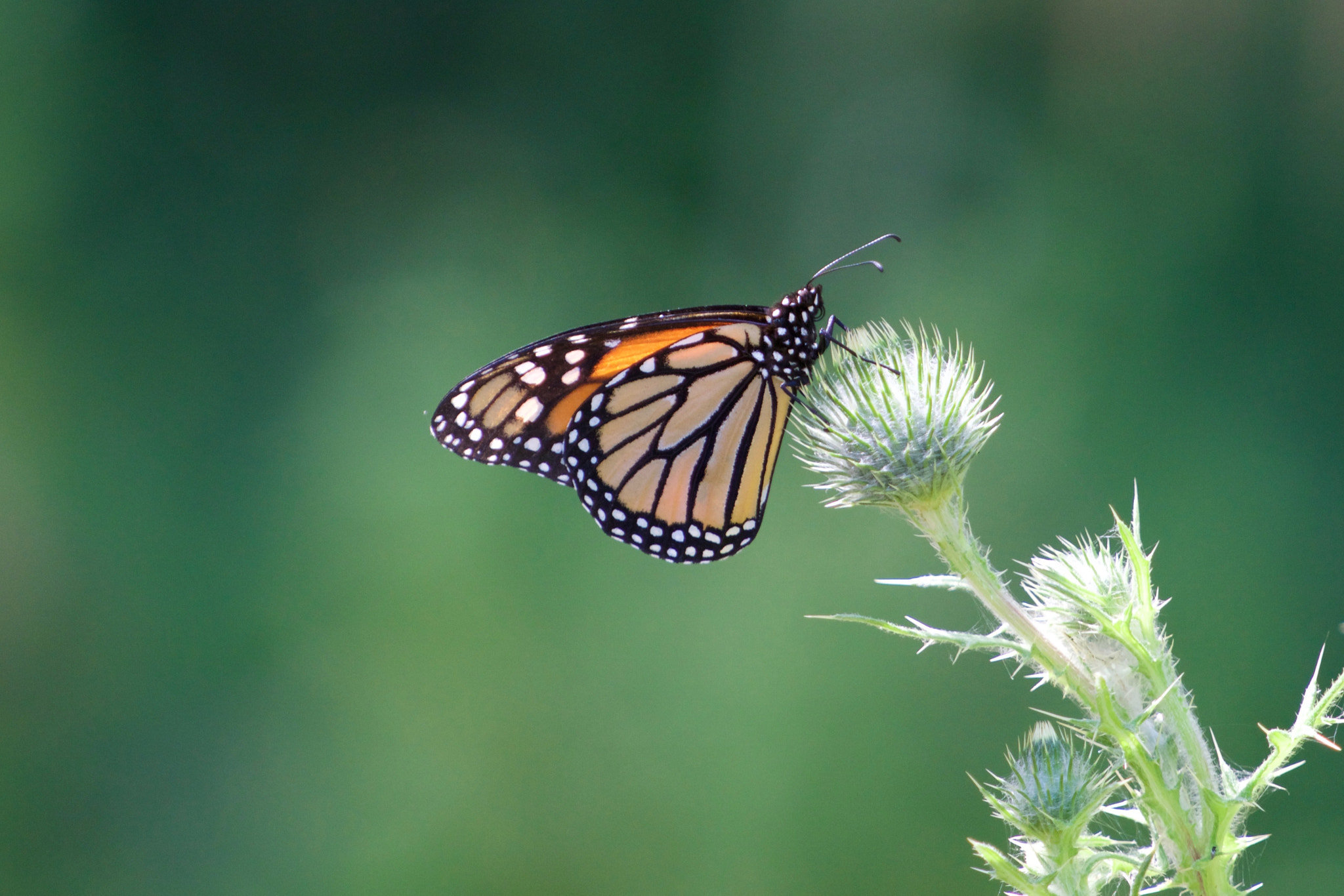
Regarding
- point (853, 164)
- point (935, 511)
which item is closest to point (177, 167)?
point (853, 164)

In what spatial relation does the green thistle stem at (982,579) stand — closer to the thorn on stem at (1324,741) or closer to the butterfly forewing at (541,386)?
the thorn on stem at (1324,741)

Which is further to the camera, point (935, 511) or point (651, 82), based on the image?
point (651, 82)

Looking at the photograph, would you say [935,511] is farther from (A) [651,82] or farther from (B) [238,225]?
(B) [238,225]

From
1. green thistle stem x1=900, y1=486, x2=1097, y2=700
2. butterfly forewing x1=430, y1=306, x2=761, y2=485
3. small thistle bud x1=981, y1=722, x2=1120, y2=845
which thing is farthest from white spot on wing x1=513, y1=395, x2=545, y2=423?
small thistle bud x1=981, y1=722, x2=1120, y2=845

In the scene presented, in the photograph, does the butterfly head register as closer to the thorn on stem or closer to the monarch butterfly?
the monarch butterfly

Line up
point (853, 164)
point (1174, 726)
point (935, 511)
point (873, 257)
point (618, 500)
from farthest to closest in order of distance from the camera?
point (853, 164) < point (873, 257) < point (618, 500) < point (935, 511) < point (1174, 726)

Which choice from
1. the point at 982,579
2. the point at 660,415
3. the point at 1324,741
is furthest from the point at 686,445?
the point at 1324,741
